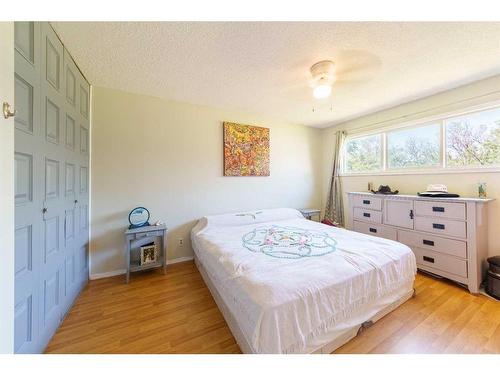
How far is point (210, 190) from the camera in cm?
301

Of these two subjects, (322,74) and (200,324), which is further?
(322,74)

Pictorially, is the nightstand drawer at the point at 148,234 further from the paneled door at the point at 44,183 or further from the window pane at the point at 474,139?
the window pane at the point at 474,139

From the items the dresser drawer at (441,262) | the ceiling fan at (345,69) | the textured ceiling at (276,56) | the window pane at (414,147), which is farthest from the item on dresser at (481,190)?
the ceiling fan at (345,69)

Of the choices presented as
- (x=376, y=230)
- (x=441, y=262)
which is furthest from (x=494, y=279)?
(x=376, y=230)

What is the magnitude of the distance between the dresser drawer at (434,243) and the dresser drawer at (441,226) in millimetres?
73

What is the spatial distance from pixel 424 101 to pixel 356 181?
146cm

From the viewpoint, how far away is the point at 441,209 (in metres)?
2.17

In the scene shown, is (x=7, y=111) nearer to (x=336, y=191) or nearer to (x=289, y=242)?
(x=289, y=242)

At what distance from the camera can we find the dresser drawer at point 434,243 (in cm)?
205

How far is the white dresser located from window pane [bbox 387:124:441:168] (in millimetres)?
710

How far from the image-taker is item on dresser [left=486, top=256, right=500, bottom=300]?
1847mm

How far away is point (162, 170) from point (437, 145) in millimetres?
3765
